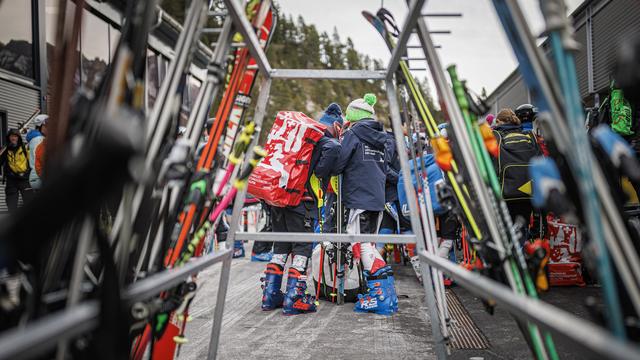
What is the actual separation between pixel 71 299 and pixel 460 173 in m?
1.22

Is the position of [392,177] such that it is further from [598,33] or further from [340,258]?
[598,33]

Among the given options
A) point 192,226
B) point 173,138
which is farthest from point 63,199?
point 192,226

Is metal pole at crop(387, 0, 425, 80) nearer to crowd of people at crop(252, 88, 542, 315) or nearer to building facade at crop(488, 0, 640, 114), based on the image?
crowd of people at crop(252, 88, 542, 315)

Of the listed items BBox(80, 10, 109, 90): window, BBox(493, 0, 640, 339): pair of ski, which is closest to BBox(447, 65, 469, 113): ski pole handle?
BBox(493, 0, 640, 339): pair of ski

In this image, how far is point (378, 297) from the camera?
3.93 m

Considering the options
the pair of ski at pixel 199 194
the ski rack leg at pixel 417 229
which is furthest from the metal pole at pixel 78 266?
the ski rack leg at pixel 417 229

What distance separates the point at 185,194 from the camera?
1.51 meters

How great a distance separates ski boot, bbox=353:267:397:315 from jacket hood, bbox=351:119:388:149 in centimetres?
105

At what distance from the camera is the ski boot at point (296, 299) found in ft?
13.0

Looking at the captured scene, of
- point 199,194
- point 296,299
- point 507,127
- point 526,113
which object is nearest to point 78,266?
point 199,194

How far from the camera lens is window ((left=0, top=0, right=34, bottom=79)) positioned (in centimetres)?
819

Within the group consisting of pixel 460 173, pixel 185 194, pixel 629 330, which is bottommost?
pixel 629 330

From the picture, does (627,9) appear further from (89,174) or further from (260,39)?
(89,174)

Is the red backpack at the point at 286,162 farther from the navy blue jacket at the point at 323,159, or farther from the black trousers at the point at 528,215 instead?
the black trousers at the point at 528,215
